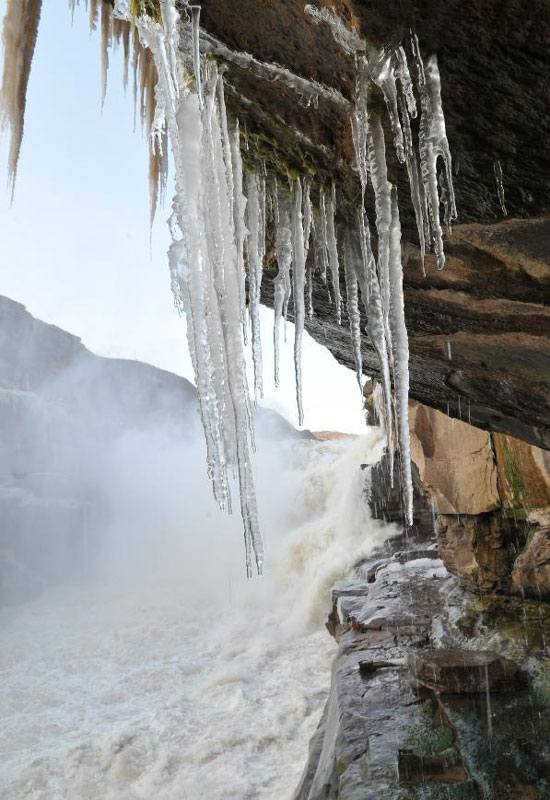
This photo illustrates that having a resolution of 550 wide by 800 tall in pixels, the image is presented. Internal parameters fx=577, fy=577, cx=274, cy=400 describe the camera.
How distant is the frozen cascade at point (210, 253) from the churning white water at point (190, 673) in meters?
5.53

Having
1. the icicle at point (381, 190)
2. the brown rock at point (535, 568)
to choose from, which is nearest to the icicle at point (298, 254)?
the icicle at point (381, 190)

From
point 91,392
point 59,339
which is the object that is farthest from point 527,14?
point 59,339

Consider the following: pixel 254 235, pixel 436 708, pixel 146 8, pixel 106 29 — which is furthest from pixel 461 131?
pixel 436 708

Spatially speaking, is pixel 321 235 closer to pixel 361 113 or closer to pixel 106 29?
pixel 361 113

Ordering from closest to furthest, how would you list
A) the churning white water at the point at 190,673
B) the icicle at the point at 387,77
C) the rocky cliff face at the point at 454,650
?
the icicle at the point at 387,77
the rocky cliff face at the point at 454,650
the churning white water at the point at 190,673

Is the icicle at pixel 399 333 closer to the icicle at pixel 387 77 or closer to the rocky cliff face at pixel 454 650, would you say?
the icicle at pixel 387 77

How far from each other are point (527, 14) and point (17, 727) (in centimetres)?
1116

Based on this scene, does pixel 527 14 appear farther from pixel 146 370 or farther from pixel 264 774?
pixel 146 370

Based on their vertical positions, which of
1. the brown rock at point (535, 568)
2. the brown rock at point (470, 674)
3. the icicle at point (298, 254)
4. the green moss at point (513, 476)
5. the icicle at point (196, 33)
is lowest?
the brown rock at point (470, 674)

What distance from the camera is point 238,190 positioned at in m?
2.30

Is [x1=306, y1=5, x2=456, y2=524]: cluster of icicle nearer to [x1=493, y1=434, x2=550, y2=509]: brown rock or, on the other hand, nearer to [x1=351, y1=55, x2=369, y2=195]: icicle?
[x1=351, y1=55, x2=369, y2=195]: icicle

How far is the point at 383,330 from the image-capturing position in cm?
276

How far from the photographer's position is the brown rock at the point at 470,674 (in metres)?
5.00

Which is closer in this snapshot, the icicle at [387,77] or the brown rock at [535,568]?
the icicle at [387,77]
